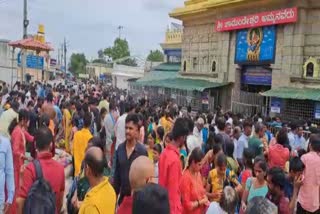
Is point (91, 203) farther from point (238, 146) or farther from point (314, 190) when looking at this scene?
point (238, 146)

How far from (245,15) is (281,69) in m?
3.75

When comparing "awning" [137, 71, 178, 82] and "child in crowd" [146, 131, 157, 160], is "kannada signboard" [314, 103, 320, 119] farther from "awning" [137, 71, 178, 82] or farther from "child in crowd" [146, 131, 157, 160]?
"awning" [137, 71, 178, 82]

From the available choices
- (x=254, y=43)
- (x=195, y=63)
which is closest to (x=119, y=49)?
(x=195, y=63)

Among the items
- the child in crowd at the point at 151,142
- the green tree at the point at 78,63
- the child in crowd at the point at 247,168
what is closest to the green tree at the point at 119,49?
the green tree at the point at 78,63

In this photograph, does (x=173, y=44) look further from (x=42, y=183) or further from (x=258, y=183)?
(x=42, y=183)

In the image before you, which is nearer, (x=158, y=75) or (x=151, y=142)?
(x=151, y=142)

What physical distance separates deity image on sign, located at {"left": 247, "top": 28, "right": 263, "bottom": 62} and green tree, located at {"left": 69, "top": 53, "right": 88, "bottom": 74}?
88.1m

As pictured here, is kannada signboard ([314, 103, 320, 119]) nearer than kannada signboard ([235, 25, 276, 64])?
Yes

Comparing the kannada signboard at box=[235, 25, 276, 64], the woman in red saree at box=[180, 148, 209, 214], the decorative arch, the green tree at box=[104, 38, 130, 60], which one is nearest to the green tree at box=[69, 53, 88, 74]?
the green tree at box=[104, 38, 130, 60]

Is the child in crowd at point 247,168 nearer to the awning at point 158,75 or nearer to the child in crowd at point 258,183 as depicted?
the child in crowd at point 258,183

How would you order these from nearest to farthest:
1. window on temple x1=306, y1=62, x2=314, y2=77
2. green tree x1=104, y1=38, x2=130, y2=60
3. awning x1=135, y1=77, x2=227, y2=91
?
window on temple x1=306, y1=62, x2=314, y2=77
awning x1=135, y1=77, x2=227, y2=91
green tree x1=104, y1=38, x2=130, y2=60

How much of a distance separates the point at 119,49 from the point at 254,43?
62771 millimetres

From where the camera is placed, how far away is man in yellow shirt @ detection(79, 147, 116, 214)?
9.96 ft

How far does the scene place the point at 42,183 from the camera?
330 centimetres
